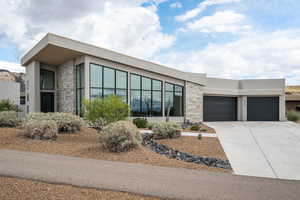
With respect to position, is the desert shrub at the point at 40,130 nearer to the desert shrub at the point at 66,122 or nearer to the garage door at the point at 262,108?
the desert shrub at the point at 66,122

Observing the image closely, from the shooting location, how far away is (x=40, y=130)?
8.55 meters

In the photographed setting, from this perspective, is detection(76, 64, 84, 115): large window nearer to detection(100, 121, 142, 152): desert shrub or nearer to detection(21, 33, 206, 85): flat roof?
detection(21, 33, 206, 85): flat roof

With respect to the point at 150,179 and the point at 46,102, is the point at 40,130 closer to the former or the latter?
the point at 150,179

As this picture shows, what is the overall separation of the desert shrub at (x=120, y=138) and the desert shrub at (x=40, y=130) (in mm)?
3074

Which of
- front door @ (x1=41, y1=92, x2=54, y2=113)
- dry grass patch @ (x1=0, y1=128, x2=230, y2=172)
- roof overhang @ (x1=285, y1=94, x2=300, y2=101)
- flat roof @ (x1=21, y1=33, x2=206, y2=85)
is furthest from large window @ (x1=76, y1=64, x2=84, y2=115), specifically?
roof overhang @ (x1=285, y1=94, x2=300, y2=101)

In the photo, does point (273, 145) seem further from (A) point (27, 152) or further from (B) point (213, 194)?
(A) point (27, 152)

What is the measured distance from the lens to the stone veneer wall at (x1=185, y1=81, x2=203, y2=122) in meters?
18.5

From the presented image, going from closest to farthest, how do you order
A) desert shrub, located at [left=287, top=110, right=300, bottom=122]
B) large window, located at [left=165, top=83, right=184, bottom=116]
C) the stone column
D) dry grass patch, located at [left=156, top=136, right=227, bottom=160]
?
dry grass patch, located at [left=156, top=136, right=227, bottom=160]
large window, located at [left=165, top=83, right=184, bottom=116]
the stone column
desert shrub, located at [left=287, top=110, right=300, bottom=122]

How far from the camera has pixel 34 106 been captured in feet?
59.6

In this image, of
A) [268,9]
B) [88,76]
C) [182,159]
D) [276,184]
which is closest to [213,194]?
[276,184]

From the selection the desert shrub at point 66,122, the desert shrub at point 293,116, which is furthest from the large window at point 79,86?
the desert shrub at point 293,116

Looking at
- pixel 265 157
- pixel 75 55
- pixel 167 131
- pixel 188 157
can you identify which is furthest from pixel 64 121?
pixel 265 157

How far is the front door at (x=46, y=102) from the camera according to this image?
760 inches

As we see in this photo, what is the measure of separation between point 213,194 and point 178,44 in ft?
49.2
